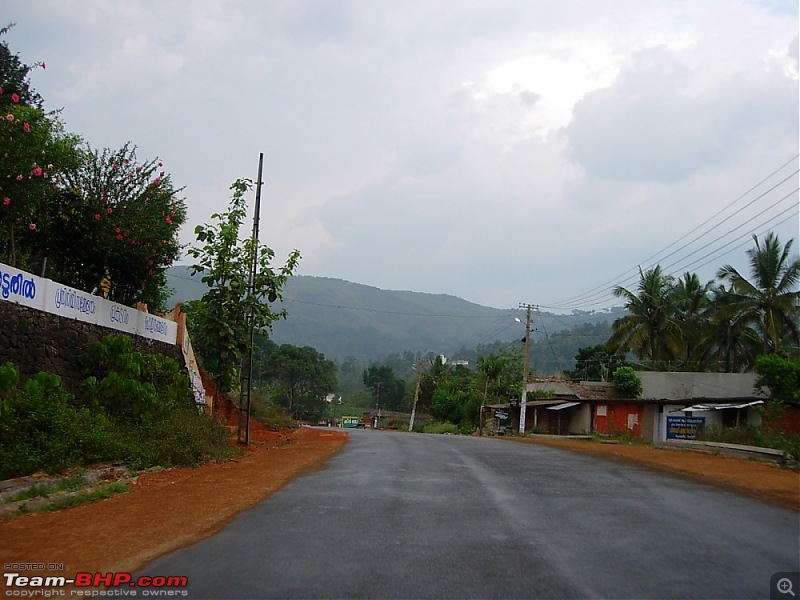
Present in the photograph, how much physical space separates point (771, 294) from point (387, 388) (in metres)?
68.8

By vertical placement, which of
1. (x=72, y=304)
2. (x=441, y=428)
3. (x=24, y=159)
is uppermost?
(x=24, y=159)

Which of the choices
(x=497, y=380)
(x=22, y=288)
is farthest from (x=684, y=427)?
(x=497, y=380)

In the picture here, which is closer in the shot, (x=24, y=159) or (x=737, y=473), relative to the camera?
(x=24, y=159)

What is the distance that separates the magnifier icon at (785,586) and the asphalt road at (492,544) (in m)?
0.13

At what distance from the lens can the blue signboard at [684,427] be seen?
32.7m

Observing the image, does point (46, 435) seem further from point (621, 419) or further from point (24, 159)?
point (621, 419)

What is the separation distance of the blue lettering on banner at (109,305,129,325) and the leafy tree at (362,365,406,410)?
81533 mm

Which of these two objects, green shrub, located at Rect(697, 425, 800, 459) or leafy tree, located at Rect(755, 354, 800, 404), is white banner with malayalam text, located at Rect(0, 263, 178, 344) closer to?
green shrub, located at Rect(697, 425, 800, 459)

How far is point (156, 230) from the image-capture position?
67.3 ft

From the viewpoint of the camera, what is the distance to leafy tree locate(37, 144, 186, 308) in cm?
1962

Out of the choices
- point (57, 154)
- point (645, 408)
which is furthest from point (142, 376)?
point (645, 408)

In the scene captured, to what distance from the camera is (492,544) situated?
7980 millimetres

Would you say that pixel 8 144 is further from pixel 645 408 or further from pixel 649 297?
pixel 649 297

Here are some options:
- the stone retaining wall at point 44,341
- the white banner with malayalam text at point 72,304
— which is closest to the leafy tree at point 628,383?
the white banner with malayalam text at point 72,304
